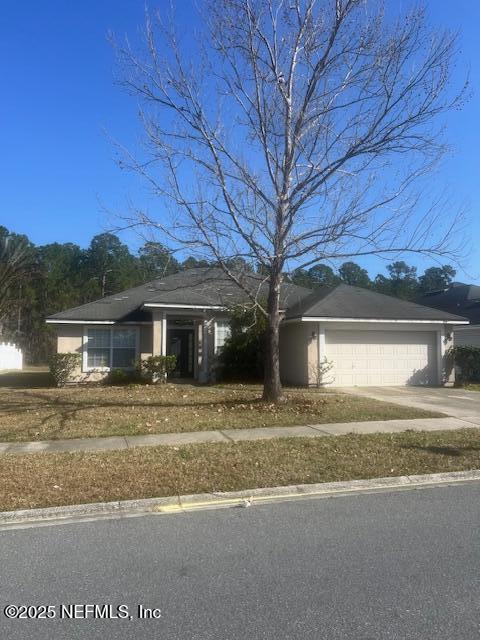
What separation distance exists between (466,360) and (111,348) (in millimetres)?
13284

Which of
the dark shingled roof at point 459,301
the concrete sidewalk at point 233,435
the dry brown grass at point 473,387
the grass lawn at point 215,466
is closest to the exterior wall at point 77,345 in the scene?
the concrete sidewalk at point 233,435

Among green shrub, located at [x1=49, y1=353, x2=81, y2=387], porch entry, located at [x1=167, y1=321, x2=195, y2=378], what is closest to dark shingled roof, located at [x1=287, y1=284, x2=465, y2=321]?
porch entry, located at [x1=167, y1=321, x2=195, y2=378]

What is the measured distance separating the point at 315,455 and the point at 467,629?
4.67m

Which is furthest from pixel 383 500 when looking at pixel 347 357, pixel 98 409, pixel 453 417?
pixel 347 357

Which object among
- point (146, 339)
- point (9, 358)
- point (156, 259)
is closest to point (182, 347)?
point (146, 339)

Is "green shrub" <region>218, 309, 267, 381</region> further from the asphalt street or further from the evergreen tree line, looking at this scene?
the asphalt street

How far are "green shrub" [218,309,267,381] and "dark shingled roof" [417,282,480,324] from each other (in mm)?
11639

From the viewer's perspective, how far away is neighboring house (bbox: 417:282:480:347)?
25453mm

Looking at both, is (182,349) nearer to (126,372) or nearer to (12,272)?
(126,372)

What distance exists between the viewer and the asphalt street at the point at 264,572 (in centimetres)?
349

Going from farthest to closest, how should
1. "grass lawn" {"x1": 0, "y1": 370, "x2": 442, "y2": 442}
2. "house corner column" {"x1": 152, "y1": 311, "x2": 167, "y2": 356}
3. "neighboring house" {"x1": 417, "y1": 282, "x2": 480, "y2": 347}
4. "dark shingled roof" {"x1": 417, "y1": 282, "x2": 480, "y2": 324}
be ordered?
"dark shingled roof" {"x1": 417, "y1": 282, "x2": 480, "y2": 324}
"neighboring house" {"x1": 417, "y1": 282, "x2": 480, "y2": 347}
"house corner column" {"x1": 152, "y1": 311, "x2": 167, "y2": 356}
"grass lawn" {"x1": 0, "y1": 370, "x2": 442, "y2": 442}

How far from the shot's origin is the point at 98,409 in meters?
12.5

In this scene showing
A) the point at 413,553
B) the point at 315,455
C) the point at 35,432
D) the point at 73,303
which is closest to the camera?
the point at 413,553

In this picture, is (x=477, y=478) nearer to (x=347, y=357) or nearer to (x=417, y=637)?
(x=417, y=637)
